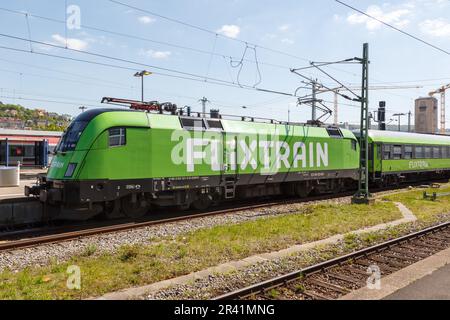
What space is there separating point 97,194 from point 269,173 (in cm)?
767

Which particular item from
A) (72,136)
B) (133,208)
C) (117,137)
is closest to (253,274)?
(117,137)

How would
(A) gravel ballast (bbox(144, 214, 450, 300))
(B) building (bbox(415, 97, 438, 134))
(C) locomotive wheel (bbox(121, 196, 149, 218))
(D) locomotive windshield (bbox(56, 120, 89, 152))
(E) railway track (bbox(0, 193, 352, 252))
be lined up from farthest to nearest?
(B) building (bbox(415, 97, 438, 134)) < (C) locomotive wheel (bbox(121, 196, 149, 218)) < (D) locomotive windshield (bbox(56, 120, 89, 152)) < (E) railway track (bbox(0, 193, 352, 252)) < (A) gravel ballast (bbox(144, 214, 450, 300))

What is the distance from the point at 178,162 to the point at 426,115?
95932mm

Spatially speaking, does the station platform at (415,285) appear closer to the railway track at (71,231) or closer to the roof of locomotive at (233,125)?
the railway track at (71,231)

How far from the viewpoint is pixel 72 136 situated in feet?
40.2

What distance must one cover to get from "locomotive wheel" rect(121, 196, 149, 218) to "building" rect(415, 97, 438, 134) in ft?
307

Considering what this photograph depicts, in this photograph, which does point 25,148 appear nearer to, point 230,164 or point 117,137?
point 230,164

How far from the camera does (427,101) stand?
9519 cm

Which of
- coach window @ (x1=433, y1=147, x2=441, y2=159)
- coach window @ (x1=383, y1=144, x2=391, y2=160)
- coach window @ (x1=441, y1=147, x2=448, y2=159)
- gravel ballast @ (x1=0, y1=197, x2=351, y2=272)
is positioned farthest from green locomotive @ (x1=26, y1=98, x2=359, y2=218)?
coach window @ (x1=441, y1=147, x2=448, y2=159)

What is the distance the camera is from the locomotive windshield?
1202cm

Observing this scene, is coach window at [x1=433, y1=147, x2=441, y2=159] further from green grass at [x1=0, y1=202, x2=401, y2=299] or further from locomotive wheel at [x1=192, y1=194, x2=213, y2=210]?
locomotive wheel at [x1=192, y1=194, x2=213, y2=210]

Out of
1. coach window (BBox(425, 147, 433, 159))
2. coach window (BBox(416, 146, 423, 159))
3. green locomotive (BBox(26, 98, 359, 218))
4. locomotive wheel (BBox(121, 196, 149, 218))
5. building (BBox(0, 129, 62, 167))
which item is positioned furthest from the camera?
building (BBox(0, 129, 62, 167))

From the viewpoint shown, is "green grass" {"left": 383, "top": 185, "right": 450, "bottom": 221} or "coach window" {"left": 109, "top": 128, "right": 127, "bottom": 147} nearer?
"coach window" {"left": 109, "top": 128, "right": 127, "bottom": 147}

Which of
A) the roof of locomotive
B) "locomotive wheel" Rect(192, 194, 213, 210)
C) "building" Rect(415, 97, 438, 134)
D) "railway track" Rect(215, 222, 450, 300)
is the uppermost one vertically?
"building" Rect(415, 97, 438, 134)
